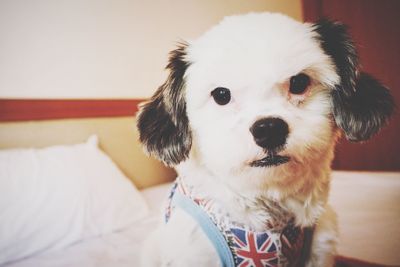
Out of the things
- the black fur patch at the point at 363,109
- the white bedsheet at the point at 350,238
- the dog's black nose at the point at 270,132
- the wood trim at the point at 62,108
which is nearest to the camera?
the dog's black nose at the point at 270,132

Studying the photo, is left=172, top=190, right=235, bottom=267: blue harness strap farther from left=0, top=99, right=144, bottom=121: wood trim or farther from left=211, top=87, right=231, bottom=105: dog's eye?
left=0, top=99, right=144, bottom=121: wood trim

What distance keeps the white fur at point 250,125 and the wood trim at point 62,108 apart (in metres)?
1.02

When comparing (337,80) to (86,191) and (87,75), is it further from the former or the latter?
(87,75)

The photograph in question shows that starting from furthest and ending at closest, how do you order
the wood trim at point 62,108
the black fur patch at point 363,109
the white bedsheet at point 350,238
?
1. the wood trim at point 62,108
2. the white bedsheet at point 350,238
3. the black fur patch at point 363,109

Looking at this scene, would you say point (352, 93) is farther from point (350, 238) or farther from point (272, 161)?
point (350, 238)

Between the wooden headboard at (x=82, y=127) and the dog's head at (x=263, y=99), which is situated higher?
the dog's head at (x=263, y=99)

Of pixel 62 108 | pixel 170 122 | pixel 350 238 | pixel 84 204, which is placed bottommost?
pixel 84 204

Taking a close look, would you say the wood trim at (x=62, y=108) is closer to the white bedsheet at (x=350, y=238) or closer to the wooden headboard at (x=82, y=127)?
the wooden headboard at (x=82, y=127)

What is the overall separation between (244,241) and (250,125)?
0.89 ft

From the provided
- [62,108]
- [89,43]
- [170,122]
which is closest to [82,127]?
[62,108]

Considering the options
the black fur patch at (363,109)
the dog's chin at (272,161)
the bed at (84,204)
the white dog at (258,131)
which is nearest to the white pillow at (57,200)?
the bed at (84,204)

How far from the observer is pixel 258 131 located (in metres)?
0.48

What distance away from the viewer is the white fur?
524 millimetres

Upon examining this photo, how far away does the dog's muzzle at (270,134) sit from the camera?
0.48 metres
